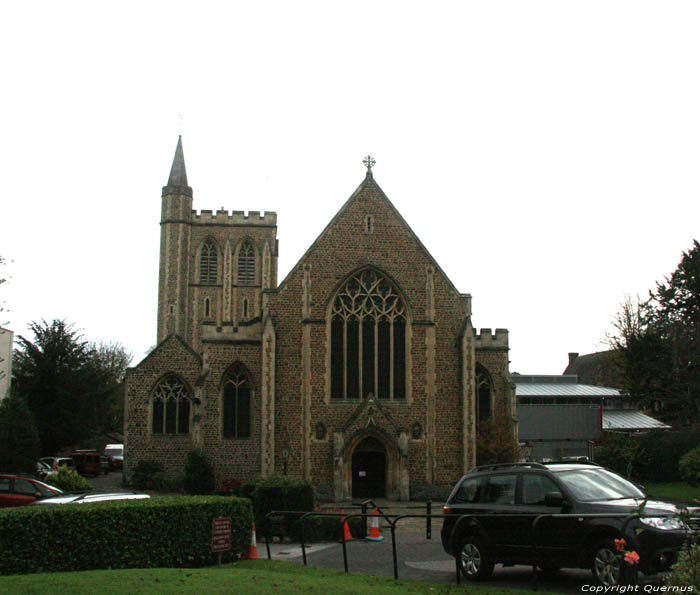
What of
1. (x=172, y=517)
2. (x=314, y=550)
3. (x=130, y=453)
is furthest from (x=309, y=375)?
(x=172, y=517)

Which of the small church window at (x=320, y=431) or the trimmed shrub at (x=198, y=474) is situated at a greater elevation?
the small church window at (x=320, y=431)

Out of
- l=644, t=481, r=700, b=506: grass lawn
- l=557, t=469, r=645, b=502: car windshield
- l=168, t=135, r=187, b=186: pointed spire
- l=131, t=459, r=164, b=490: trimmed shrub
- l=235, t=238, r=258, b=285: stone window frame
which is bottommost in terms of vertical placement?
l=644, t=481, r=700, b=506: grass lawn

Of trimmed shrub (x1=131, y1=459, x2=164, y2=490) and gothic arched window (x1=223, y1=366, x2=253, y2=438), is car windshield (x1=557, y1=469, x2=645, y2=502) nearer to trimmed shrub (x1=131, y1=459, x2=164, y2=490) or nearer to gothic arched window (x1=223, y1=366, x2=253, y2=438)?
gothic arched window (x1=223, y1=366, x2=253, y2=438)

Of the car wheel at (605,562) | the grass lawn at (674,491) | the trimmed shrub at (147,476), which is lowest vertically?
the grass lawn at (674,491)

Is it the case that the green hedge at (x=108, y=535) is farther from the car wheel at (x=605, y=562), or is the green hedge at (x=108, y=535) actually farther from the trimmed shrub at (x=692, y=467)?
the trimmed shrub at (x=692, y=467)

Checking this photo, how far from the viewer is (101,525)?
41.8 feet

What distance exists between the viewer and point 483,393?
32.9 metres

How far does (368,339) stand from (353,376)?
1.61 meters

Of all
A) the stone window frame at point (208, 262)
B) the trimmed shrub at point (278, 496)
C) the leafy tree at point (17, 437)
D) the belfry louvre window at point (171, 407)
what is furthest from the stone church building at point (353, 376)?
the stone window frame at point (208, 262)

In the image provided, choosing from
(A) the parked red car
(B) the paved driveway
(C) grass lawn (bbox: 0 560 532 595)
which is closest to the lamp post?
(A) the parked red car

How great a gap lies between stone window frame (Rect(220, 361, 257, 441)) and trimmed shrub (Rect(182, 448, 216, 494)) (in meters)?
1.34

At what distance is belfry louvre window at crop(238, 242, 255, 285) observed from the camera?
5931cm

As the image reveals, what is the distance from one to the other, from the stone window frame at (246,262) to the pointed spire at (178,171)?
6388mm

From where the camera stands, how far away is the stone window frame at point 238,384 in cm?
3122
